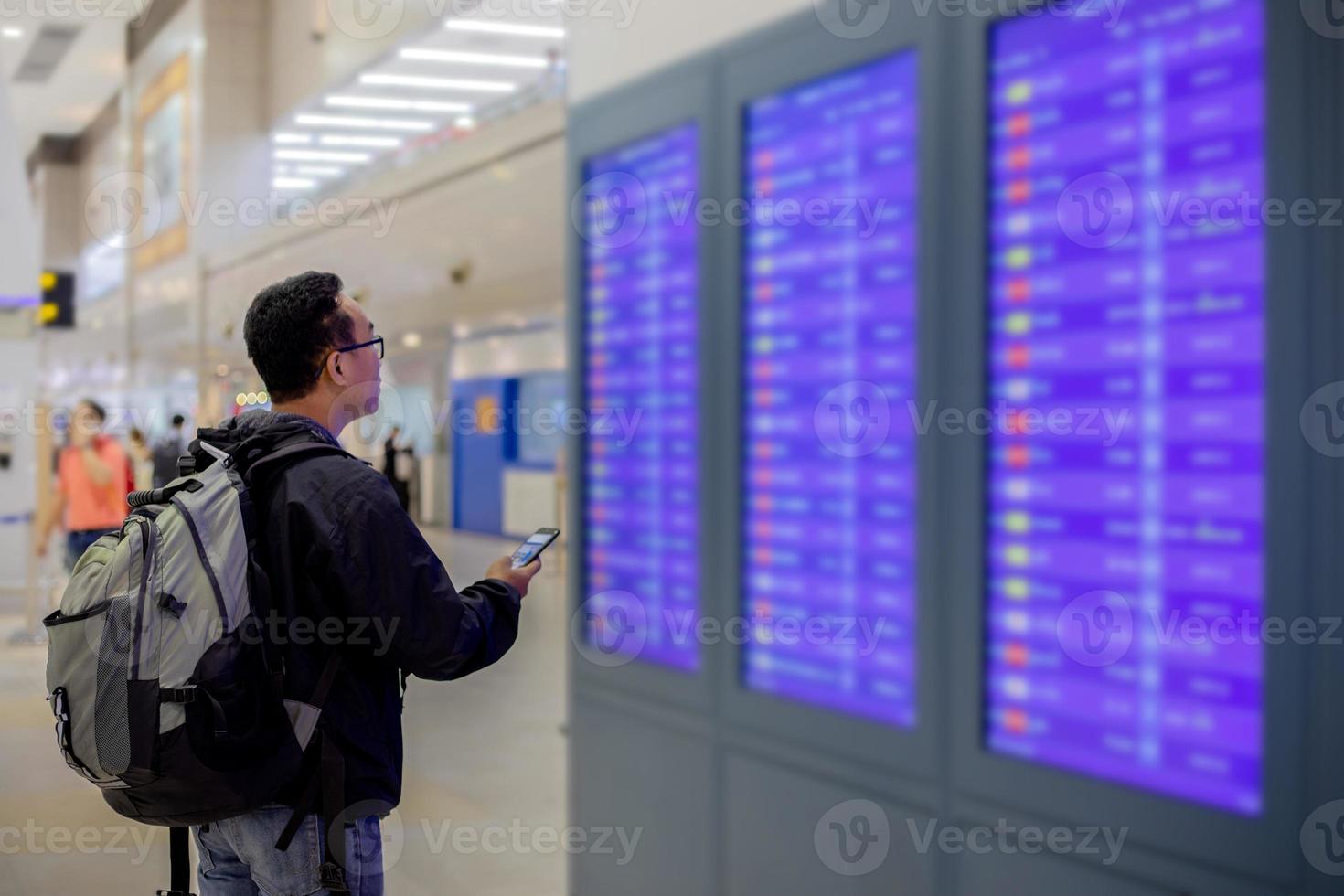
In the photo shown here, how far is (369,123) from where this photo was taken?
9.50 meters

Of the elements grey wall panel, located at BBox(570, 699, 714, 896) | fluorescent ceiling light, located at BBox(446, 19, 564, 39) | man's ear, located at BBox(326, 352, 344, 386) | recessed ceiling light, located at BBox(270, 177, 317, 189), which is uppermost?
fluorescent ceiling light, located at BBox(446, 19, 564, 39)

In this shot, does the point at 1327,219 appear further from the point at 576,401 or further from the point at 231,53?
the point at 231,53

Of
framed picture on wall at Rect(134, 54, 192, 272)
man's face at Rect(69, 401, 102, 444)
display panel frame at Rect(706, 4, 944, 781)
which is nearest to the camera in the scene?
display panel frame at Rect(706, 4, 944, 781)

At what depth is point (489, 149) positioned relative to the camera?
23.0 feet

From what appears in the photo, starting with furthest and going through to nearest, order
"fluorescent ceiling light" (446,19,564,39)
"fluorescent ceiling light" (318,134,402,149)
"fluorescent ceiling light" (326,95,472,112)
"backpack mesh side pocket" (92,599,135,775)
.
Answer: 1. "fluorescent ceiling light" (318,134,402,149)
2. "fluorescent ceiling light" (326,95,472,112)
3. "fluorescent ceiling light" (446,19,564,39)
4. "backpack mesh side pocket" (92,599,135,775)

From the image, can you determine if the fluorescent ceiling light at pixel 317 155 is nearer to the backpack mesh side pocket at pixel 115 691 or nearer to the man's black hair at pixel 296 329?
the man's black hair at pixel 296 329

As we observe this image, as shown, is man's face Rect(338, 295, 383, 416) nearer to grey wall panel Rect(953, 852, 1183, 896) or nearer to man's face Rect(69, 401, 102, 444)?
grey wall panel Rect(953, 852, 1183, 896)

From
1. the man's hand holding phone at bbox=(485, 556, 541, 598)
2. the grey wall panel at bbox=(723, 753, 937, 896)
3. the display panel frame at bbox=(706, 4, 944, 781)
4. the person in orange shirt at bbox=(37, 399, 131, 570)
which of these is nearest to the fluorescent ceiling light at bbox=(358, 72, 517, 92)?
the person in orange shirt at bbox=(37, 399, 131, 570)

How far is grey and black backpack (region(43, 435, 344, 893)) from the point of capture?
1.75 metres

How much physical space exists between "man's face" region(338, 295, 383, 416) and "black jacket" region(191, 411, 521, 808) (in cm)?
12

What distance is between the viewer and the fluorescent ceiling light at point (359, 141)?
9367 mm

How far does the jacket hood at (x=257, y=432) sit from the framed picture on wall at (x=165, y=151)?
11.2m

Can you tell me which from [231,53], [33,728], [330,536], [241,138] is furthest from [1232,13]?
[241,138]

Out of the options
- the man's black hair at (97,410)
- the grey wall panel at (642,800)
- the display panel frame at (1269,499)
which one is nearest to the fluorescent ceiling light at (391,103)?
the man's black hair at (97,410)
